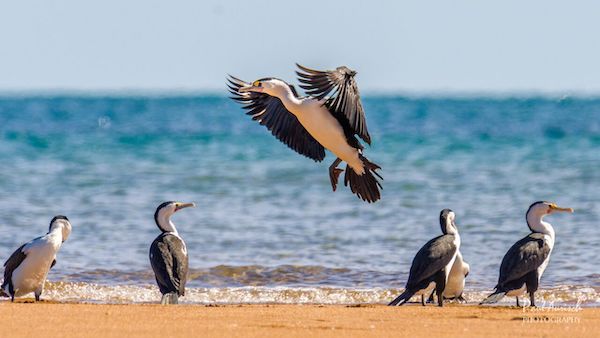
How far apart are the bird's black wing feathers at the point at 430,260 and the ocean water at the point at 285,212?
940 millimetres

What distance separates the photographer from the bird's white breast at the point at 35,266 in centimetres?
1140

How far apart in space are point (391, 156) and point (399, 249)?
14.1m

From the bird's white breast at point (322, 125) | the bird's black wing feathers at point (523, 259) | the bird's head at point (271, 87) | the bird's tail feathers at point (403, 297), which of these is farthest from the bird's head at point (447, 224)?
the bird's head at point (271, 87)

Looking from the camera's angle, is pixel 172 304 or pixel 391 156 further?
pixel 391 156

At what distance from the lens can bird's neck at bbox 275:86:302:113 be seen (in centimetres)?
1068

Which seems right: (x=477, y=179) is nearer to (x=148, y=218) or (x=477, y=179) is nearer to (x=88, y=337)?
(x=148, y=218)

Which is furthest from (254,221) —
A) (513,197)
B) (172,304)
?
(172,304)

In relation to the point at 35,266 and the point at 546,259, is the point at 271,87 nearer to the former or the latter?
the point at 35,266

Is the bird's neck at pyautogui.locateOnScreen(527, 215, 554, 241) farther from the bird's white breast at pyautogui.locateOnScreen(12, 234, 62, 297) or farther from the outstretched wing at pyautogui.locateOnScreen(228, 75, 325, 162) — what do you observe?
the bird's white breast at pyautogui.locateOnScreen(12, 234, 62, 297)

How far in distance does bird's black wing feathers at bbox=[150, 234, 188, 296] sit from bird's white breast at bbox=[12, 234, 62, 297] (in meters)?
0.90

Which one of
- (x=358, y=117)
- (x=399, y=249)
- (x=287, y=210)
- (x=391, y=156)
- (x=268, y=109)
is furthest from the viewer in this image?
(x=391, y=156)

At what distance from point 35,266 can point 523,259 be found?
420 cm

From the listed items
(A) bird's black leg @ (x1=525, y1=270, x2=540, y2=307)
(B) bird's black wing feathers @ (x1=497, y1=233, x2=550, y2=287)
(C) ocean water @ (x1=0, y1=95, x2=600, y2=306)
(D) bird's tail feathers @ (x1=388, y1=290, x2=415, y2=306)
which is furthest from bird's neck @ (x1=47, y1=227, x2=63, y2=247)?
(A) bird's black leg @ (x1=525, y1=270, x2=540, y2=307)

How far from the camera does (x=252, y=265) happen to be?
13.7 meters
